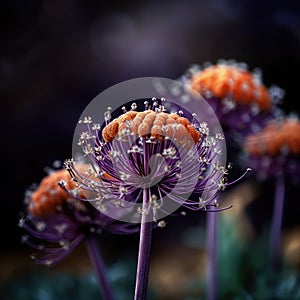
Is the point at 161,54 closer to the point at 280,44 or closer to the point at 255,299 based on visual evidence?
the point at 280,44

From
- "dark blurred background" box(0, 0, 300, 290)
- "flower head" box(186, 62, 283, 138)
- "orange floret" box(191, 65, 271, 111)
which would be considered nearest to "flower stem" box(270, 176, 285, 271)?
"flower head" box(186, 62, 283, 138)

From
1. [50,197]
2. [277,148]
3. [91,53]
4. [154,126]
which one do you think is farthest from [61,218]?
[91,53]

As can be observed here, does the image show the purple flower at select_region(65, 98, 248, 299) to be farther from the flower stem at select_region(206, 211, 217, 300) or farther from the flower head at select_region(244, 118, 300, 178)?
the flower head at select_region(244, 118, 300, 178)

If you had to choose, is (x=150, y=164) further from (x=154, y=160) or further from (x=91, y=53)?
(x=91, y=53)

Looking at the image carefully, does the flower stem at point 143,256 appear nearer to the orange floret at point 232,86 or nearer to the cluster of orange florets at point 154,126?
the cluster of orange florets at point 154,126

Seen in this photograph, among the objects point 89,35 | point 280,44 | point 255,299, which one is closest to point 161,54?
point 89,35

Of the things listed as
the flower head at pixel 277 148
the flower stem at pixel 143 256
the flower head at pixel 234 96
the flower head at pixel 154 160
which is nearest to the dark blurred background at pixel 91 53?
the flower head at pixel 277 148
